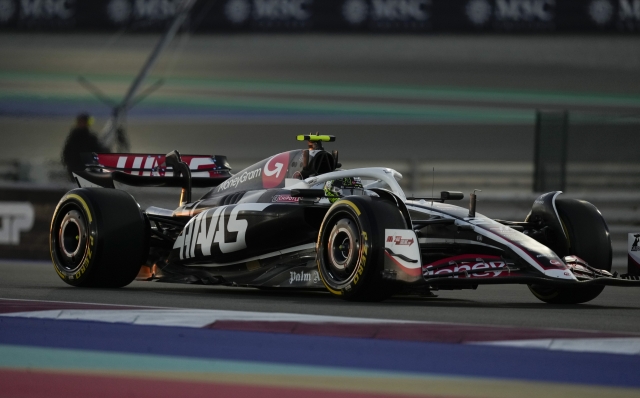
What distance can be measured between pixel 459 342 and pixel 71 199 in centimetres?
442

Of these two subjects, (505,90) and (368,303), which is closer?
(368,303)

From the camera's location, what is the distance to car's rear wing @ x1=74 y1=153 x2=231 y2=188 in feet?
30.3

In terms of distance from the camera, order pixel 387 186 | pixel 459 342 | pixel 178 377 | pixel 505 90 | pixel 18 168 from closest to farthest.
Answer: pixel 178 377 → pixel 459 342 → pixel 387 186 → pixel 18 168 → pixel 505 90

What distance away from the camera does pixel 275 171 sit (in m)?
8.23

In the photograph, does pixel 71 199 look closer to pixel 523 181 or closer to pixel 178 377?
pixel 178 377

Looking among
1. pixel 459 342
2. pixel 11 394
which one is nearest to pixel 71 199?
pixel 459 342

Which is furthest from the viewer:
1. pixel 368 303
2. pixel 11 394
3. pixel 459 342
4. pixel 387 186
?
pixel 387 186

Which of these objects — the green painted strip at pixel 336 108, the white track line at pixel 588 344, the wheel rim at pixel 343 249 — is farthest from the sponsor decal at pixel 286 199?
the green painted strip at pixel 336 108

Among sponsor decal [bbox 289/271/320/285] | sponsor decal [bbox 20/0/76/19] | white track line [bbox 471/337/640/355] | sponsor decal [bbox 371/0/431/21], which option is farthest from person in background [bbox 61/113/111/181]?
white track line [bbox 471/337/640/355]

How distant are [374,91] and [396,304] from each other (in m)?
11.2

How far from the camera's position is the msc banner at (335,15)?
1591cm

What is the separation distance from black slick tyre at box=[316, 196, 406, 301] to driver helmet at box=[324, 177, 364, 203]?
66 cm

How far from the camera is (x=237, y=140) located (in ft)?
57.7

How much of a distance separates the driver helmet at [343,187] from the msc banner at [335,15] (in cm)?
874
